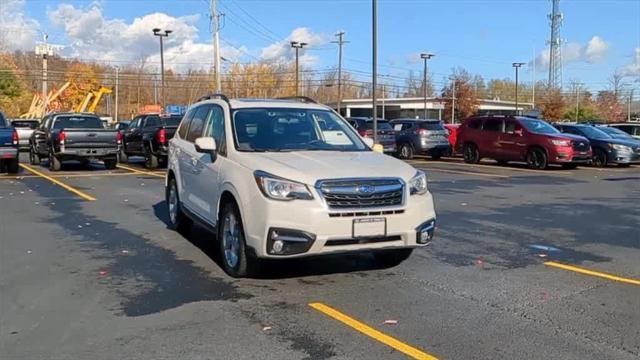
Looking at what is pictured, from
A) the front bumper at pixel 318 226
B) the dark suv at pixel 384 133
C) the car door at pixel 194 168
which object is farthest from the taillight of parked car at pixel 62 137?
the front bumper at pixel 318 226

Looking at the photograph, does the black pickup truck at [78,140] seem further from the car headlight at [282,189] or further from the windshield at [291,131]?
the car headlight at [282,189]

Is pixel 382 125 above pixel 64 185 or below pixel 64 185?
above

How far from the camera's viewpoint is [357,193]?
587 centimetres

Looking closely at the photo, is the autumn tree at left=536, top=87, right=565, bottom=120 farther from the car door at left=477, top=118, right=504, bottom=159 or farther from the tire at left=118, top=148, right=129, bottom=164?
the tire at left=118, top=148, right=129, bottom=164

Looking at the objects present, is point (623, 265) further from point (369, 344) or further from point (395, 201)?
point (369, 344)

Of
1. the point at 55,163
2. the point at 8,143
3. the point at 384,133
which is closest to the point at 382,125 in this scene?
the point at 384,133

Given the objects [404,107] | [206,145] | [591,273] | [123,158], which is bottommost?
[591,273]

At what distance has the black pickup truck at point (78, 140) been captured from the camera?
749 inches

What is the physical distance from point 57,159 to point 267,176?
15.4 meters

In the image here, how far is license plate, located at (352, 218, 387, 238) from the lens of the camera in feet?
19.2

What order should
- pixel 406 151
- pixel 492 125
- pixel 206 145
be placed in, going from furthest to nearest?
pixel 406 151
pixel 492 125
pixel 206 145

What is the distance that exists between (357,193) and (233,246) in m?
1.49

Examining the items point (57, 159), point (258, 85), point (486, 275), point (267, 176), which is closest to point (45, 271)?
point (267, 176)

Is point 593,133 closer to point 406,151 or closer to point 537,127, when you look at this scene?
point 537,127
